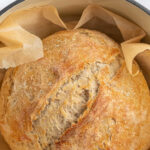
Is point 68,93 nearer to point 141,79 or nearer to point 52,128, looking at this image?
point 52,128

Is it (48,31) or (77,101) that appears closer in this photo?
(77,101)

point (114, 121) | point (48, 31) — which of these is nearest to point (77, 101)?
point (114, 121)

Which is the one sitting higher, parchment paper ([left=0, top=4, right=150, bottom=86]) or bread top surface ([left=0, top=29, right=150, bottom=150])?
parchment paper ([left=0, top=4, right=150, bottom=86])

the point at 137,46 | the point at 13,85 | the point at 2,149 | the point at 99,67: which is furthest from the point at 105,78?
the point at 2,149

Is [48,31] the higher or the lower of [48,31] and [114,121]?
the higher

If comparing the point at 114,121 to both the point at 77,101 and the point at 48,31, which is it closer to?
the point at 77,101
